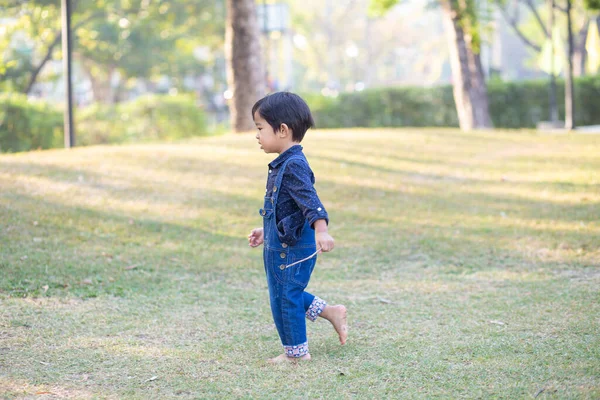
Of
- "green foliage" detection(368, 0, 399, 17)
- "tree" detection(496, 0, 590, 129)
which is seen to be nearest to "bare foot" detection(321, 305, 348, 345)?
"tree" detection(496, 0, 590, 129)

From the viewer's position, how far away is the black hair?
12.6 feet

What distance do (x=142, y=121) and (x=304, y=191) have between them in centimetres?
1257

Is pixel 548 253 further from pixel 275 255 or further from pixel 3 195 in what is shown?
pixel 3 195

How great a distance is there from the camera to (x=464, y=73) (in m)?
17.1

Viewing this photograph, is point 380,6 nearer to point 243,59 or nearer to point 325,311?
point 243,59

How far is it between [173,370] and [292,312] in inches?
27.2

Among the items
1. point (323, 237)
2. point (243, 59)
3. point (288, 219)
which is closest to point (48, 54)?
point (243, 59)

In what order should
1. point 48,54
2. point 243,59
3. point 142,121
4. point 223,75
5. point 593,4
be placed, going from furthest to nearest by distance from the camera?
point 223,75 → point 48,54 → point 142,121 → point 243,59 → point 593,4

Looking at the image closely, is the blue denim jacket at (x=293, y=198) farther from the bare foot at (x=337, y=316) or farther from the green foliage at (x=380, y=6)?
the green foliage at (x=380, y=6)

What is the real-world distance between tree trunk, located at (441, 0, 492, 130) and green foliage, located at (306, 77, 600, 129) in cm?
323

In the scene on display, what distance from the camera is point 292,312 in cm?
386

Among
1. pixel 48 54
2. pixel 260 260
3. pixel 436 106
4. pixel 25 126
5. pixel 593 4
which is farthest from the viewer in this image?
pixel 48 54

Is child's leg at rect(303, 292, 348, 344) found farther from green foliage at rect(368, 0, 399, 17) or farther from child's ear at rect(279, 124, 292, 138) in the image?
green foliage at rect(368, 0, 399, 17)

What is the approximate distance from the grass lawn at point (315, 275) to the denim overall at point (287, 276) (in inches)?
7.3
